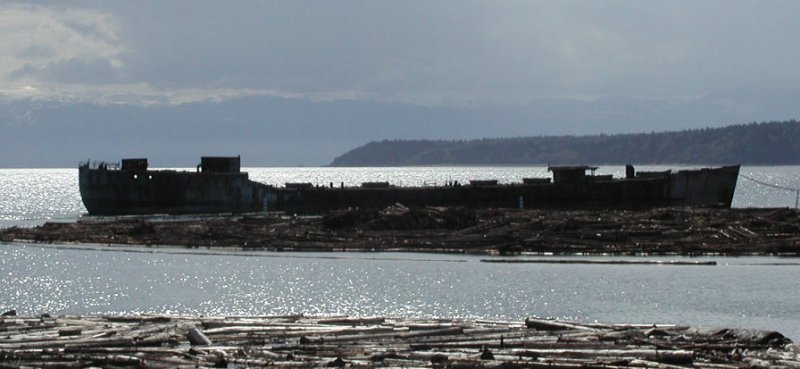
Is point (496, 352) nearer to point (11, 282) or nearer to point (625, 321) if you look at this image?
point (625, 321)

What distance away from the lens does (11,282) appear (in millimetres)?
49031

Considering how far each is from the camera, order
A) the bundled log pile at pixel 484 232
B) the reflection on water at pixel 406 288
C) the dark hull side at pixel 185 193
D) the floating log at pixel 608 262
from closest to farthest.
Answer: the reflection on water at pixel 406 288 < the floating log at pixel 608 262 < the bundled log pile at pixel 484 232 < the dark hull side at pixel 185 193

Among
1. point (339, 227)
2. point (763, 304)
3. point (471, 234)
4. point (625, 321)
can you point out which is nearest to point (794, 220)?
point (471, 234)

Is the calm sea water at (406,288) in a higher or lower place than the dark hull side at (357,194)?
lower

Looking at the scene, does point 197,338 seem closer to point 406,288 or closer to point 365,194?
point 406,288

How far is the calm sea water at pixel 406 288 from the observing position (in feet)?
121

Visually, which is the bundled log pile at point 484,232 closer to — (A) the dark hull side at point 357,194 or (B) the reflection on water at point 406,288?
(B) the reflection on water at point 406,288

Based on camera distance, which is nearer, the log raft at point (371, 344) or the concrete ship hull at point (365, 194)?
the log raft at point (371, 344)

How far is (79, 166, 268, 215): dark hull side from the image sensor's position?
291 feet

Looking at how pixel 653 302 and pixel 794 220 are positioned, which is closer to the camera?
pixel 653 302

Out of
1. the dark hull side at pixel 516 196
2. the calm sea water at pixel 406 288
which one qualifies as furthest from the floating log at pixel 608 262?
the dark hull side at pixel 516 196

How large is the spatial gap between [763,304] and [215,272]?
2207cm

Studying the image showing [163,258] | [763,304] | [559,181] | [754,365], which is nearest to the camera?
[754,365]

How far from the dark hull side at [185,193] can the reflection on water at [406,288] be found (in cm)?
2998
